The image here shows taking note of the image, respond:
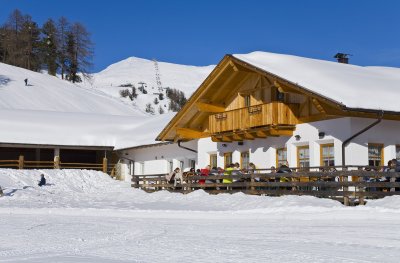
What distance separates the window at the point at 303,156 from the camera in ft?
78.1

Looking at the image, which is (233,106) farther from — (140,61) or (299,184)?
(140,61)

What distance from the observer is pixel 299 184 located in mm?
19141

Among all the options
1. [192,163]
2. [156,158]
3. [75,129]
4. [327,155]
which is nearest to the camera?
[327,155]

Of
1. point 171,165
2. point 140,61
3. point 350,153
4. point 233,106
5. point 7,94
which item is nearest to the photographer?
point 350,153

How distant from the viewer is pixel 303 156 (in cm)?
2402

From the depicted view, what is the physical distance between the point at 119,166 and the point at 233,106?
43.7ft

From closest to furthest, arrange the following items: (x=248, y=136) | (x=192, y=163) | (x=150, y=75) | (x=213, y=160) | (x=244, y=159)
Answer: (x=248, y=136) → (x=244, y=159) → (x=213, y=160) → (x=192, y=163) → (x=150, y=75)

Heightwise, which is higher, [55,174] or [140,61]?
[140,61]

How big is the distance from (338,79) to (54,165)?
756 inches

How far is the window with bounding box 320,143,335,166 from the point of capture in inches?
890

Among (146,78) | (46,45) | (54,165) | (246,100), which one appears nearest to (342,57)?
(246,100)

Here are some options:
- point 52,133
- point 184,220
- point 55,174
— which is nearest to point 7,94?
point 52,133

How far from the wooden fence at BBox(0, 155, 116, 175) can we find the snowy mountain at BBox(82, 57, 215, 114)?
220 ft

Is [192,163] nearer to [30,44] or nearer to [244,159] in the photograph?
[244,159]
